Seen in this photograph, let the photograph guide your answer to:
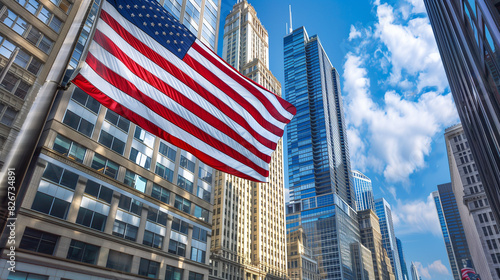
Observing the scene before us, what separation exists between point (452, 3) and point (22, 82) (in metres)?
32.8

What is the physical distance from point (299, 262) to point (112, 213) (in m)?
111

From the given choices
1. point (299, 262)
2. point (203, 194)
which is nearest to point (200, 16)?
point (203, 194)

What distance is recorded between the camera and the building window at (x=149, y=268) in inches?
1302

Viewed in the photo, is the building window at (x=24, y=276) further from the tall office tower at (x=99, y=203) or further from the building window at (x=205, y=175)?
the building window at (x=205, y=175)

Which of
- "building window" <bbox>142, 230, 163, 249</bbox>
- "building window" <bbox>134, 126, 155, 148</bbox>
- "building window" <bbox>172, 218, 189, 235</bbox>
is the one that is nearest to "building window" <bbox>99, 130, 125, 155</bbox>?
"building window" <bbox>134, 126, 155, 148</bbox>

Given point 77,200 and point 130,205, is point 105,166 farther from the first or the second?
point 130,205

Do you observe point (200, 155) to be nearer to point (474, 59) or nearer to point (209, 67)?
point (209, 67)

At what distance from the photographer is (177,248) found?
3806cm

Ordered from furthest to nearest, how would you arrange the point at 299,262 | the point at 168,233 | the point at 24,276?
the point at 299,262 < the point at 168,233 < the point at 24,276

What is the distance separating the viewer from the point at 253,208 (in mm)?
111438

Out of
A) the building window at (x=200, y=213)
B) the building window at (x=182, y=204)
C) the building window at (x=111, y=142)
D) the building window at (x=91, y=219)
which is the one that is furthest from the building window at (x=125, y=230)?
the building window at (x=200, y=213)

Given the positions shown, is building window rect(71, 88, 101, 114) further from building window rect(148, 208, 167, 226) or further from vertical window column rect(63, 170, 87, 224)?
building window rect(148, 208, 167, 226)

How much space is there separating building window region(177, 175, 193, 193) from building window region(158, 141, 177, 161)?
8.82ft

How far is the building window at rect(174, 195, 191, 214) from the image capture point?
3988cm
